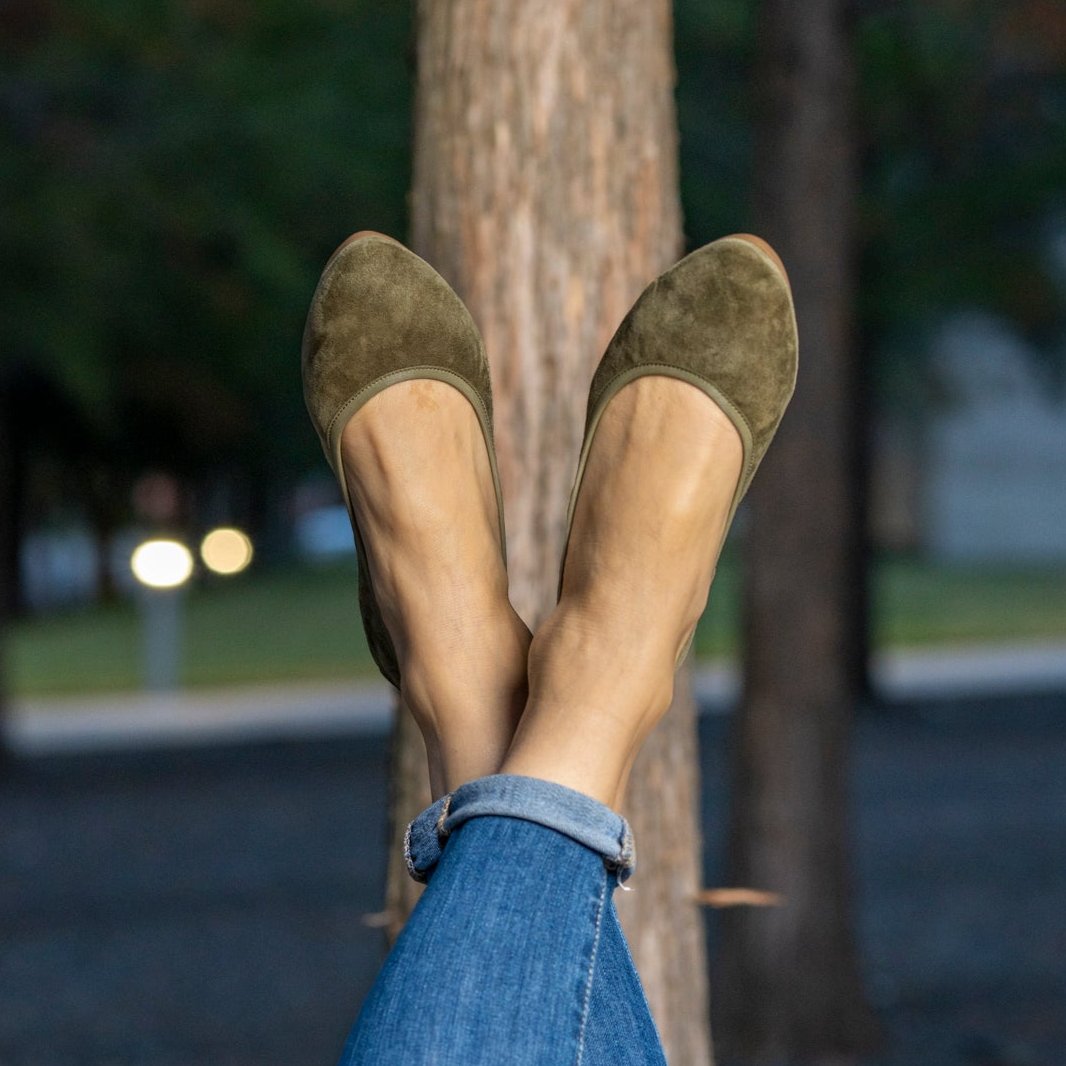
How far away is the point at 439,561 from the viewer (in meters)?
1.95

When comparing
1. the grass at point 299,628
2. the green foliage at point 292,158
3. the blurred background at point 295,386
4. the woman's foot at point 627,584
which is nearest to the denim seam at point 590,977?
the woman's foot at point 627,584

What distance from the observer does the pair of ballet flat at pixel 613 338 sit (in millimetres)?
1976

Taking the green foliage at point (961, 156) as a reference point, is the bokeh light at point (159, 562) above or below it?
below

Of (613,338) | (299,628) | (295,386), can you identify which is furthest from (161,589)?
(613,338)

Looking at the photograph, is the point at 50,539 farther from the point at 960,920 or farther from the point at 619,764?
the point at 619,764

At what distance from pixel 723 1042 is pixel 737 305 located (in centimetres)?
294

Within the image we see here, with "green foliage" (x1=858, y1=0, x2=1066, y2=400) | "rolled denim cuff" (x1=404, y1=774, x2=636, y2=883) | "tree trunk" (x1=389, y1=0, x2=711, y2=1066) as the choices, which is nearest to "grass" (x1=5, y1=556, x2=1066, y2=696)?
"green foliage" (x1=858, y1=0, x2=1066, y2=400)

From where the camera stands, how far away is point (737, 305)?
78.0 inches

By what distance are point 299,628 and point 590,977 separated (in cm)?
1845

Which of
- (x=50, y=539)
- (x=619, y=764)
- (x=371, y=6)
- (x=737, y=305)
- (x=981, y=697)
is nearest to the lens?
(x=619, y=764)

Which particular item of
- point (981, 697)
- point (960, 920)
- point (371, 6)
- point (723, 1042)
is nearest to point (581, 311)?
point (723, 1042)

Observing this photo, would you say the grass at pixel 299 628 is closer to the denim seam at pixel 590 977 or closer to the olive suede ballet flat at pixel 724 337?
the olive suede ballet flat at pixel 724 337

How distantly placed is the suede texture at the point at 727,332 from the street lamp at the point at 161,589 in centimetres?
1019

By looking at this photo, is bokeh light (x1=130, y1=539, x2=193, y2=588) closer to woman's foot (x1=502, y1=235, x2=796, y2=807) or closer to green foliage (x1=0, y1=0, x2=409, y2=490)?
green foliage (x1=0, y1=0, x2=409, y2=490)
